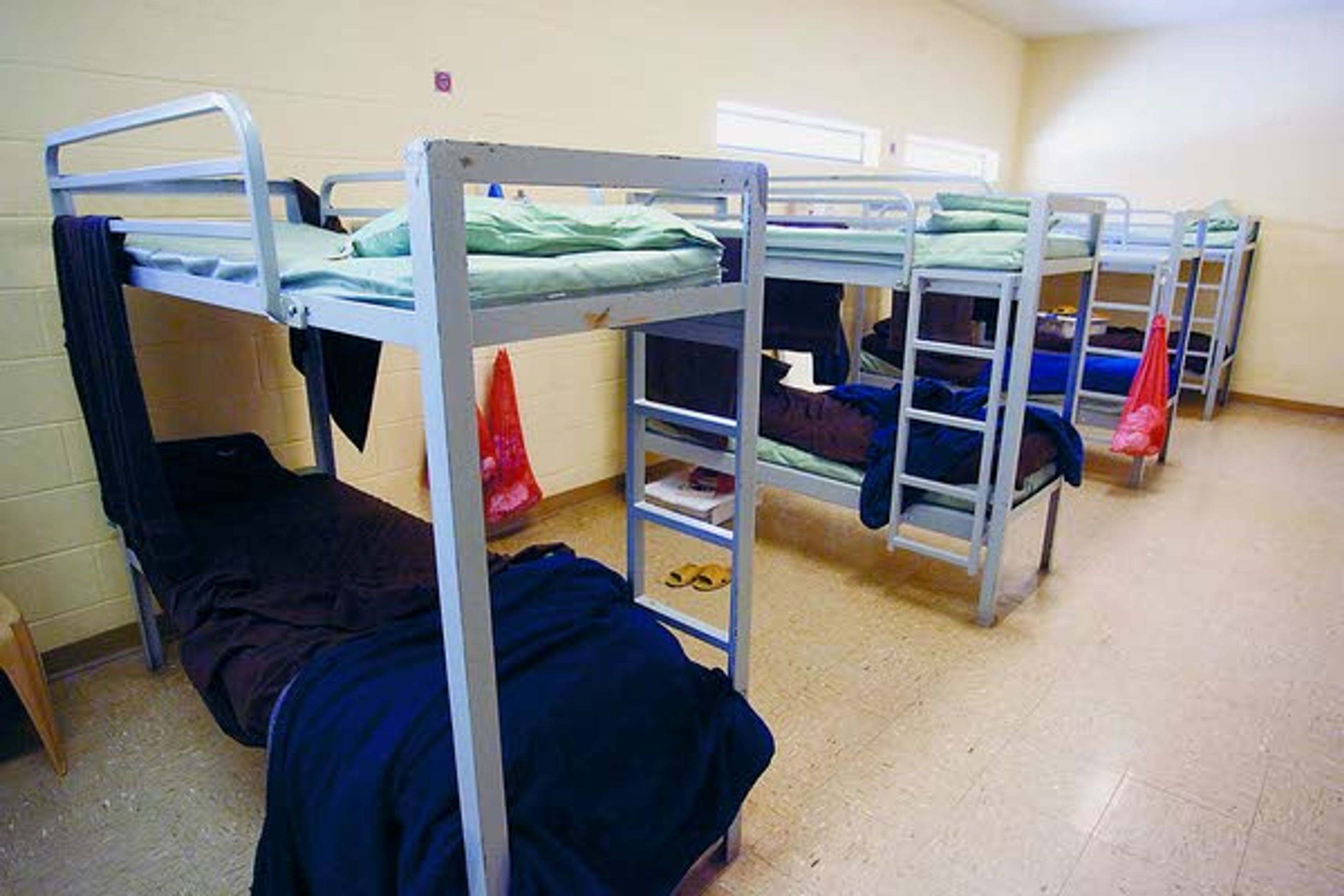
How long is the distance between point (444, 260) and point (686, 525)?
2.84 feet

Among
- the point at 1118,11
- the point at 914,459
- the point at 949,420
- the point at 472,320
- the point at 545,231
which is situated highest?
the point at 1118,11

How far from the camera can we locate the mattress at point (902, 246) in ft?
8.43

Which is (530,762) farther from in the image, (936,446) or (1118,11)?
(1118,11)

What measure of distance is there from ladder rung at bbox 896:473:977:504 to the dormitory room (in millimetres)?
23

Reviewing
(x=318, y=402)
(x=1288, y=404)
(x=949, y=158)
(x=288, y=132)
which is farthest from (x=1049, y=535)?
(x=1288, y=404)

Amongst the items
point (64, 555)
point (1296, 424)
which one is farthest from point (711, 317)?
point (1296, 424)

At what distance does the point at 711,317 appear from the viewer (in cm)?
159

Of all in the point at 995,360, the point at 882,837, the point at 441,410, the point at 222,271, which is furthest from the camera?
the point at 995,360

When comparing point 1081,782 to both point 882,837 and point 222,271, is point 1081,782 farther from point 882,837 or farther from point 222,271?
point 222,271

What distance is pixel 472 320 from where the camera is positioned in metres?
1.04

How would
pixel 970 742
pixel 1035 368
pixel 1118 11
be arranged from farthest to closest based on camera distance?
1. pixel 1118 11
2. pixel 1035 368
3. pixel 970 742

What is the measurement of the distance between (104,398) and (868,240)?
7.84ft

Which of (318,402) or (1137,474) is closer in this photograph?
(318,402)

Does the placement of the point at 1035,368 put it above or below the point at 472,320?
below
